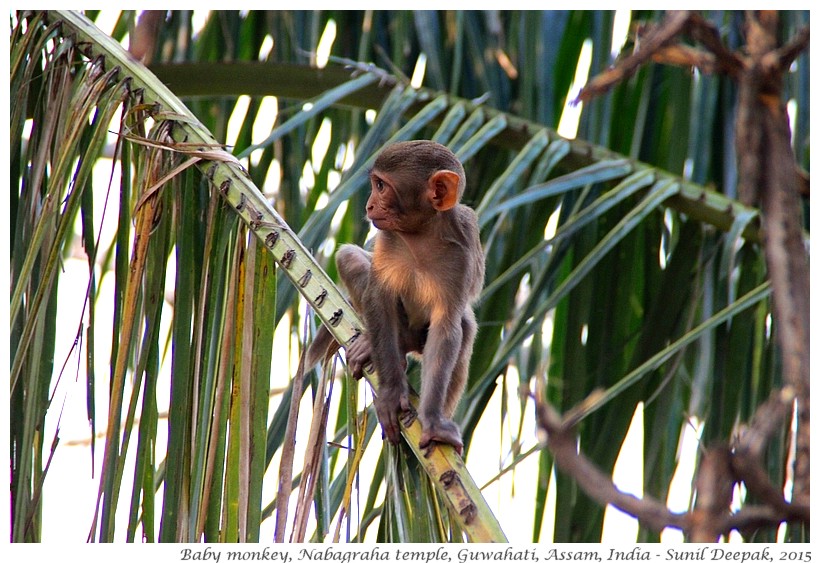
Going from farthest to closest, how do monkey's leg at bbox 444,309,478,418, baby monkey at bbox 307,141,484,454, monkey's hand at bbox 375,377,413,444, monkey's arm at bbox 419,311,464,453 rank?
1. monkey's leg at bbox 444,309,478,418
2. baby monkey at bbox 307,141,484,454
3. monkey's arm at bbox 419,311,464,453
4. monkey's hand at bbox 375,377,413,444

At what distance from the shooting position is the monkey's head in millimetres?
4180

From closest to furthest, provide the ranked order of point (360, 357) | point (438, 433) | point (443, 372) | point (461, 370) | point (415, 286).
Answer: point (438, 433) < point (360, 357) < point (443, 372) < point (461, 370) < point (415, 286)

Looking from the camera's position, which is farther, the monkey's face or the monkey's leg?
the monkey's leg

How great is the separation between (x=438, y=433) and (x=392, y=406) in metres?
0.46

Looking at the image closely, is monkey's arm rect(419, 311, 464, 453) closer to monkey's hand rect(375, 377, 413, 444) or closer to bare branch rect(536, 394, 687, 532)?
monkey's hand rect(375, 377, 413, 444)

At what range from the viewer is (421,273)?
14.5 feet

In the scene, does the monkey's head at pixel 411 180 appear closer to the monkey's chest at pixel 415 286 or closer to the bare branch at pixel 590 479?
the monkey's chest at pixel 415 286

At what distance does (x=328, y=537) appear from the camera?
9.98 feet

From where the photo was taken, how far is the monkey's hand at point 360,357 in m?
3.84

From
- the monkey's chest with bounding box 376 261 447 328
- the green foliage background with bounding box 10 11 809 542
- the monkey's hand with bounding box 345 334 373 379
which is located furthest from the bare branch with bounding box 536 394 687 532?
the monkey's chest with bounding box 376 261 447 328

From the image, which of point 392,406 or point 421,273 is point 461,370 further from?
point 392,406

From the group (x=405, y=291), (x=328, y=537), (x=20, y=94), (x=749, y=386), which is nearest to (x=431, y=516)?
(x=328, y=537)

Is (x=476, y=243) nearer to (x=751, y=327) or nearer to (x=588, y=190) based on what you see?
(x=588, y=190)

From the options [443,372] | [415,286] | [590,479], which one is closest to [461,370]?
[443,372]
